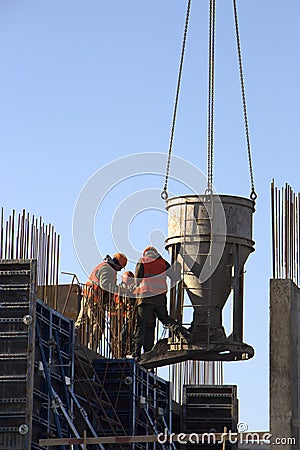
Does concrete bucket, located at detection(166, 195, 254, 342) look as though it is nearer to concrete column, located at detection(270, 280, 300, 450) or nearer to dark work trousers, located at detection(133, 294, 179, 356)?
dark work trousers, located at detection(133, 294, 179, 356)

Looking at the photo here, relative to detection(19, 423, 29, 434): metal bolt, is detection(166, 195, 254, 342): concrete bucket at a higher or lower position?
higher

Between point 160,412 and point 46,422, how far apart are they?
500 centimetres

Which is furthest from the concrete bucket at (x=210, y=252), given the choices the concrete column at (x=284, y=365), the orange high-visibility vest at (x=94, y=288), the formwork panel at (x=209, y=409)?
the concrete column at (x=284, y=365)

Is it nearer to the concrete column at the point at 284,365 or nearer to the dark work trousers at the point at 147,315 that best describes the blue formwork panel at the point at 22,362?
the concrete column at the point at 284,365

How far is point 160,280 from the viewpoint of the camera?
2305 cm

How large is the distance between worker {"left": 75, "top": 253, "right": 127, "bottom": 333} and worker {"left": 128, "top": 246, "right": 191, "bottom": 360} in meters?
0.52

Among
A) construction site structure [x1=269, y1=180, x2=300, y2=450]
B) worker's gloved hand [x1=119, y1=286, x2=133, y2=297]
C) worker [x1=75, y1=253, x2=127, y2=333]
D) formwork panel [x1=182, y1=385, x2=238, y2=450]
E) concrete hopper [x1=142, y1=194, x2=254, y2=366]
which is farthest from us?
formwork panel [x1=182, y1=385, x2=238, y2=450]

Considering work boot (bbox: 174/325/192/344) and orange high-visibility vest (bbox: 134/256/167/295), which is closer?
work boot (bbox: 174/325/192/344)

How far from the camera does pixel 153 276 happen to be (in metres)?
23.0

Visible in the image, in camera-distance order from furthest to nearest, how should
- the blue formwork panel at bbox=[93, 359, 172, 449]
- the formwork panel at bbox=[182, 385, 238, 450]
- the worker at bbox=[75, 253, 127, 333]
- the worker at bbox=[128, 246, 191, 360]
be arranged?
the formwork panel at bbox=[182, 385, 238, 450] < the worker at bbox=[75, 253, 127, 333] < the worker at bbox=[128, 246, 191, 360] < the blue formwork panel at bbox=[93, 359, 172, 449]

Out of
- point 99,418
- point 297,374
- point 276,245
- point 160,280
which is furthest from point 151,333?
point 297,374

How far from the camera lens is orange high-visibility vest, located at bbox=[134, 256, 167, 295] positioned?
75.3 feet

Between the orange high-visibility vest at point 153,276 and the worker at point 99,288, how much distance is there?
2.01 ft

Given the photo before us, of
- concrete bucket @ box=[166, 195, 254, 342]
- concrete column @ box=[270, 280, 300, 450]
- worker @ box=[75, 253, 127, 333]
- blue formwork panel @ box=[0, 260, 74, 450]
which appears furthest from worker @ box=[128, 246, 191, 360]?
concrete column @ box=[270, 280, 300, 450]
